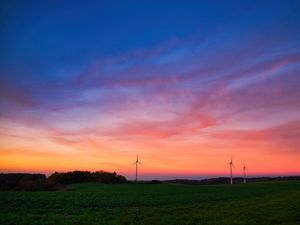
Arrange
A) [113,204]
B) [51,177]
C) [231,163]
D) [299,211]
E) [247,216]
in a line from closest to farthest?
[247,216], [299,211], [113,204], [51,177], [231,163]

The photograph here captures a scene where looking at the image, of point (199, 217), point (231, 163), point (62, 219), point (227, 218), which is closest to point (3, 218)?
point (62, 219)

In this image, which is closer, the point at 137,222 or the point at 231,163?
the point at 137,222

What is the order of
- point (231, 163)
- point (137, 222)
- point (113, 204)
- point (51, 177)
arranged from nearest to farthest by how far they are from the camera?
point (137, 222) → point (113, 204) → point (51, 177) → point (231, 163)

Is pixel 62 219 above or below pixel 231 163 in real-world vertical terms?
below

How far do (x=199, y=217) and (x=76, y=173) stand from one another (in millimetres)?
120055

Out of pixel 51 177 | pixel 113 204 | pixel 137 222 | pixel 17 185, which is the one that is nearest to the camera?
pixel 137 222

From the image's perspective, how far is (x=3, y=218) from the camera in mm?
37406

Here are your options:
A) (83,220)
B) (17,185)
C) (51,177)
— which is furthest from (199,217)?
(51,177)

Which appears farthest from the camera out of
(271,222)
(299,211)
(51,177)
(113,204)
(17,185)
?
(51,177)

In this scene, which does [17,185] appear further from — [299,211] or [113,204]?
[299,211]

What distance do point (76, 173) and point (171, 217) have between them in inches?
4709

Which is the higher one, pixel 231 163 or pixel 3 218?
pixel 231 163

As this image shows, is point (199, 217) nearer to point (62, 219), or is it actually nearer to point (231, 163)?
point (62, 219)

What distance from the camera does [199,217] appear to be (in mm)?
41406
